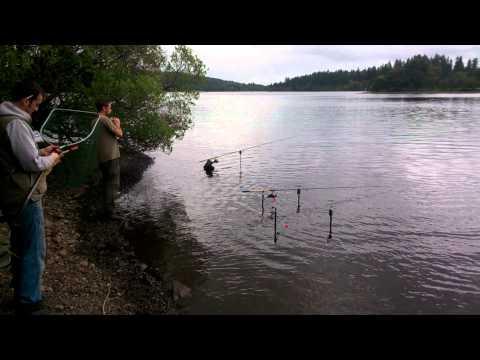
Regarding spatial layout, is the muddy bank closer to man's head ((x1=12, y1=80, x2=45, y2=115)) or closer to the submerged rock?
the submerged rock

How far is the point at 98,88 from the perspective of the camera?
14.8m

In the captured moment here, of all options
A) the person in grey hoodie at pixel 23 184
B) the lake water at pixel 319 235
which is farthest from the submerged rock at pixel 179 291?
the person in grey hoodie at pixel 23 184

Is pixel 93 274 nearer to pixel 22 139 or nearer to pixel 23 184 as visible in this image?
pixel 23 184

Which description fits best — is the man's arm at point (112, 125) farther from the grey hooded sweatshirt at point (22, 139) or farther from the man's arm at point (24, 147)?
the man's arm at point (24, 147)

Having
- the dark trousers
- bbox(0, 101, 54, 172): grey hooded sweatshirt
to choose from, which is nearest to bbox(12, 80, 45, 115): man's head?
bbox(0, 101, 54, 172): grey hooded sweatshirt

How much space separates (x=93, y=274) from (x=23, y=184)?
13.6 feet

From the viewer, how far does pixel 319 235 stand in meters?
13.0

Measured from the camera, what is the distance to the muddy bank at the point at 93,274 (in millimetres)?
6480

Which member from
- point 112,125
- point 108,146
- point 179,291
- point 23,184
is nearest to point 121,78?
point 108,146

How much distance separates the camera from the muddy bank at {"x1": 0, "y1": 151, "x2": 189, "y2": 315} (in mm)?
6480

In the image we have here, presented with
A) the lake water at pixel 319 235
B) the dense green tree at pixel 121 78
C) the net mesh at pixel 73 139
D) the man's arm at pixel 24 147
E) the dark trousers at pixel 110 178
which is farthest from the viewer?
the dense green tree at pixel 121 78

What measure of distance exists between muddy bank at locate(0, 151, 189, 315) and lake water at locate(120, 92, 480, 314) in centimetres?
64
